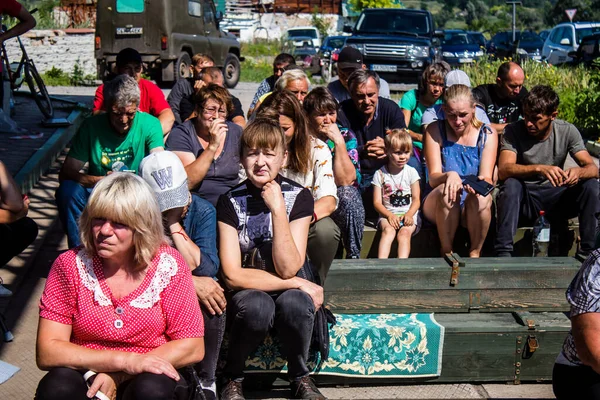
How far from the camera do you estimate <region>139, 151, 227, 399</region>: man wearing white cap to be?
3588 millimetres

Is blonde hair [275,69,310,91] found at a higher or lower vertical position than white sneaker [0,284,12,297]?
higher

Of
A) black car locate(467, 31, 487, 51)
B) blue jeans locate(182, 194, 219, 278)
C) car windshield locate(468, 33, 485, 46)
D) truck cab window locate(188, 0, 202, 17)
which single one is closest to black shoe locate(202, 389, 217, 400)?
blue jeans locate(182, 194, 219, 278)

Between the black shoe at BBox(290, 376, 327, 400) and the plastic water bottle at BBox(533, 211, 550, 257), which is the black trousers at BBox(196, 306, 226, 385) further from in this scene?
the plastic water bottle at BBox(533, 211, 550, 257)

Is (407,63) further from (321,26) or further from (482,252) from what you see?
(321,26)

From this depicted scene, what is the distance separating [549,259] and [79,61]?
17755 mm

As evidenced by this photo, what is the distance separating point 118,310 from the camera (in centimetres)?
299

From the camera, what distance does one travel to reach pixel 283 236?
369 cm

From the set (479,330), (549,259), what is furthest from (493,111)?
(479,330)

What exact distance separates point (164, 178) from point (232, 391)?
1.10 meters

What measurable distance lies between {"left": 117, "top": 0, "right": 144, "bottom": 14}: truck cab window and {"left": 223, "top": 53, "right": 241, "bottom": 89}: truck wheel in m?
2.82

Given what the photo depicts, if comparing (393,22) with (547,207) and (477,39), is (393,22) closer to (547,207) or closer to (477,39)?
(547,207)

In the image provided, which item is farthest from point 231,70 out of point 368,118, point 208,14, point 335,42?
point 368,118

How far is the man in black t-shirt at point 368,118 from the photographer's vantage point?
5555 millimetres

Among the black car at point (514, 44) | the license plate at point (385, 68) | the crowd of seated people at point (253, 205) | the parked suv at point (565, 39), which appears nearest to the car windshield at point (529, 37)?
the black car at point (514, 44)
